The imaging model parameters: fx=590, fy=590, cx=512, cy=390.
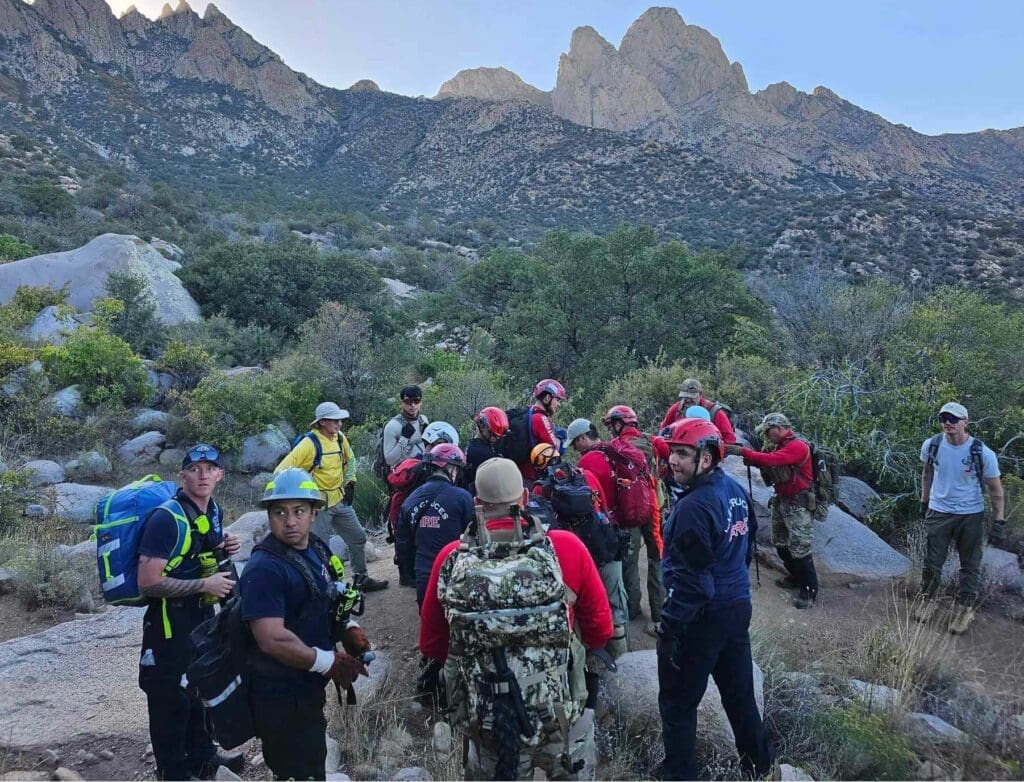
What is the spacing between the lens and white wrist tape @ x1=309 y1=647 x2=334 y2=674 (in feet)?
7.97

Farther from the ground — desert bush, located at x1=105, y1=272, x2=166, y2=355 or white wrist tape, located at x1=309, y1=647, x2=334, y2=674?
desert bush, located at x1=105, y1=272, x2=166, y2=355

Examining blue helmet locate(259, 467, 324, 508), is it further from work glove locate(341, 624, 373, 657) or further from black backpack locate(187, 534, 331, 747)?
work glove locate(341, 624, 373, 657)

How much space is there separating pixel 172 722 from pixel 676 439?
302cm

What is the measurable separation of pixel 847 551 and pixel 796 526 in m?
1.34

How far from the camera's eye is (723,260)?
2178 centimetres

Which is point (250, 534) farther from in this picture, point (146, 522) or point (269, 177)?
point (269, 177)

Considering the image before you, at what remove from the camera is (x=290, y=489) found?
2.53 metres

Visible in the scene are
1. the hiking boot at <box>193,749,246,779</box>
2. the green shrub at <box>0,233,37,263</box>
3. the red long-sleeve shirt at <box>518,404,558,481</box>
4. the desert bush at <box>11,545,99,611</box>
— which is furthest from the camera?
the green shrub at <box>0,233,37,263</box>

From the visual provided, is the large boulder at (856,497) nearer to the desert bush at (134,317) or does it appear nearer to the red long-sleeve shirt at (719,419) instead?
the red long-sleeve shirt at (719,419)

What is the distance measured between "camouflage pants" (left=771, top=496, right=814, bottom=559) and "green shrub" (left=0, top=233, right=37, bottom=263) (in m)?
19.9

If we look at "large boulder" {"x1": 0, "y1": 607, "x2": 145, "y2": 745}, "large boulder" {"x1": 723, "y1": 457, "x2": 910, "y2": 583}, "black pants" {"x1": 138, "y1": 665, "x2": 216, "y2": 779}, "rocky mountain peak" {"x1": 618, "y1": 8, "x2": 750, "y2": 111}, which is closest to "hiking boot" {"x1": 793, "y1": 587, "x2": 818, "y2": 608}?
"large boulder" {"x1": 723, "y1": 457, "x2": 910, "y2": 583}

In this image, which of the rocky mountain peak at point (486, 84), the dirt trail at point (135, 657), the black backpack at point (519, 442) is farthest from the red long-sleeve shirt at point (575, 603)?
the rocky mountain peak at point (486, 84)

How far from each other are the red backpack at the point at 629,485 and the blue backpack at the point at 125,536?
296 cm

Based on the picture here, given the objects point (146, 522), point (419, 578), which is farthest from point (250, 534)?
point (146, 522)
